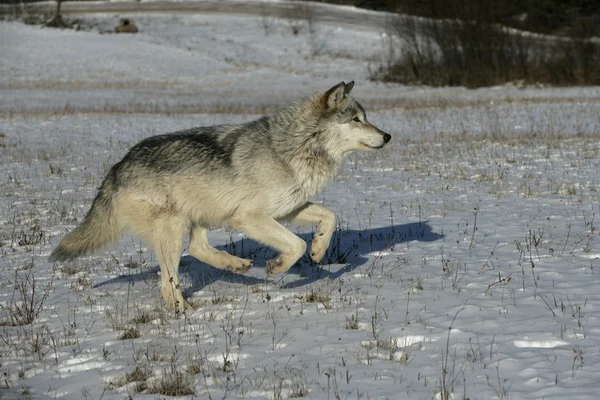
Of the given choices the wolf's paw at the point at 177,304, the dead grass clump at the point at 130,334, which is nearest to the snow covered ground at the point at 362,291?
the dead grass clump at the point at 130,334

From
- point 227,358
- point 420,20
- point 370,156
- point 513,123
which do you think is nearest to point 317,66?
point 420,20

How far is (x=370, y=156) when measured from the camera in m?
16.0

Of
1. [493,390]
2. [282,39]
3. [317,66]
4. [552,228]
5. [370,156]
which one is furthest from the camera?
[282,39]

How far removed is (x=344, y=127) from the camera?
6926mm

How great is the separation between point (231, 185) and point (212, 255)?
0.84 m

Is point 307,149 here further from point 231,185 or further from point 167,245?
point 167,245

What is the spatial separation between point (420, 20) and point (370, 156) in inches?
999

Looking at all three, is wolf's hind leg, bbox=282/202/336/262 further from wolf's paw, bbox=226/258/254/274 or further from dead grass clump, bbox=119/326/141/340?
dead grass clump, bbox=119/326/141/340

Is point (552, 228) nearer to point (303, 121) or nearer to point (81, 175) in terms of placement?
point (303, 121)

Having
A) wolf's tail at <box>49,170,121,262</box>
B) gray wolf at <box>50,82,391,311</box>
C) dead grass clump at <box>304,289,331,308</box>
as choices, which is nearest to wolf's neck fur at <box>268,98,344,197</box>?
gray wolf at <box>50,82,391,311</box>

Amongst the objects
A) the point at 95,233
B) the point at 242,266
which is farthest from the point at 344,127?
the point at 95,233

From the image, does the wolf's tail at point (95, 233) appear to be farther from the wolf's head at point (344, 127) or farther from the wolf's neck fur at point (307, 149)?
the wolf's head at point (344, 127)

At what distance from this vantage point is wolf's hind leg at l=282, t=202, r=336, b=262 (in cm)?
688

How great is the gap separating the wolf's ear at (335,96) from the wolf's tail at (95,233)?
217 centimetres
